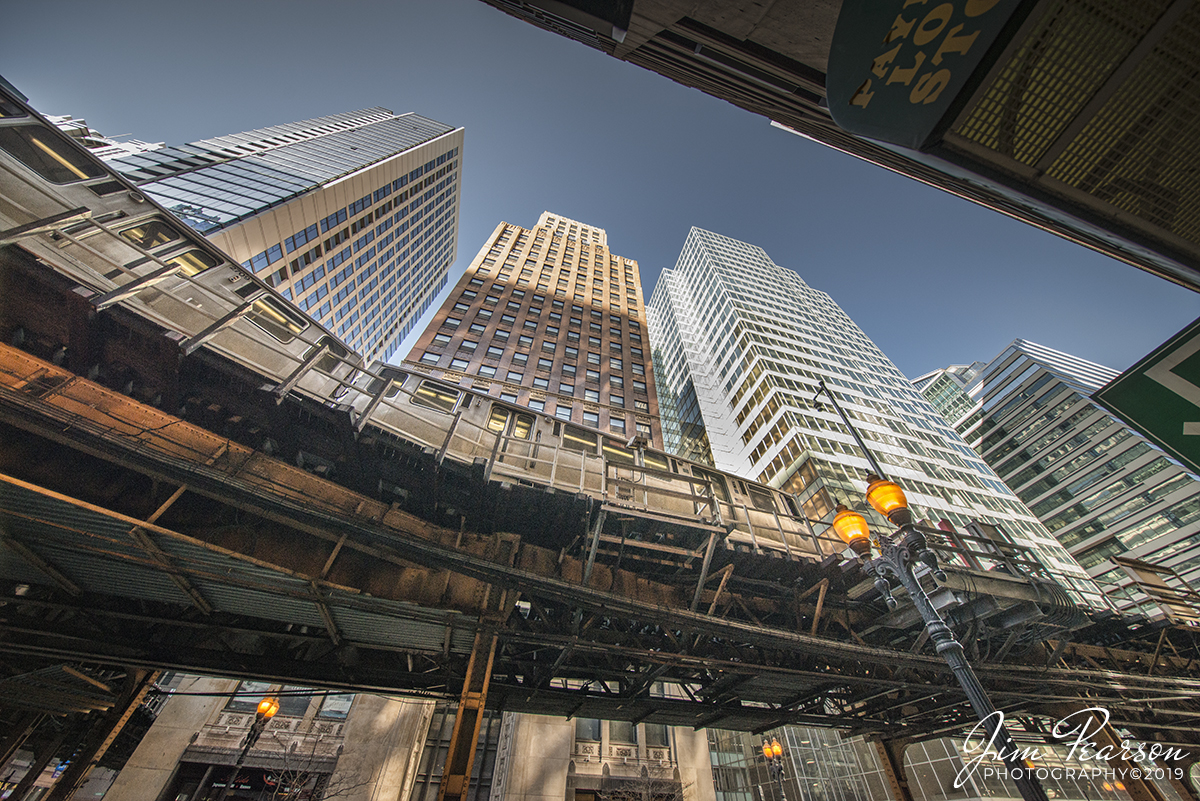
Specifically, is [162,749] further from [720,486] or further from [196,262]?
[720,486]

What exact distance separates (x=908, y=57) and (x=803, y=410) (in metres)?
48.2

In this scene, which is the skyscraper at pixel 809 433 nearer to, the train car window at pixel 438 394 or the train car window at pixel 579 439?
the train car window at pixel 579 439

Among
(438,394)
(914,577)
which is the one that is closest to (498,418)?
(438,394)

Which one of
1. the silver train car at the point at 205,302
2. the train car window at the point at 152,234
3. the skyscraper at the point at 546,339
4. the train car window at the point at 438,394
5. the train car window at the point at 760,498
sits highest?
the skyscraper at the point at 546,339

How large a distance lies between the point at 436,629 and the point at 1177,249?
10.8m

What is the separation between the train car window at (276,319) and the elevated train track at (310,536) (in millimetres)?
55

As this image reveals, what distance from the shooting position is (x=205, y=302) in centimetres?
811

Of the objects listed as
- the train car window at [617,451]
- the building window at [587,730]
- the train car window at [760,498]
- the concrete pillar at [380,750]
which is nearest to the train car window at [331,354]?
the train car window at [617,451]

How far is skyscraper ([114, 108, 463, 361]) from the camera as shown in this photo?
110 feet

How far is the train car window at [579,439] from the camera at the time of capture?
46.8 ft

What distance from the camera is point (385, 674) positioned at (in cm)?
948

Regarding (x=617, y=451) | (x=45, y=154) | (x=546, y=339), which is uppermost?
(x=546, y=339)

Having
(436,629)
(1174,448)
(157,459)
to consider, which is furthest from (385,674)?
(1174,448)

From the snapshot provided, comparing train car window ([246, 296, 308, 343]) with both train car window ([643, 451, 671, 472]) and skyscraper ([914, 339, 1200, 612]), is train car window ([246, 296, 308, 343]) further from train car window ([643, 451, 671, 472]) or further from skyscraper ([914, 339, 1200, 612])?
skyscraper ([914, 339, 1200, 612])
